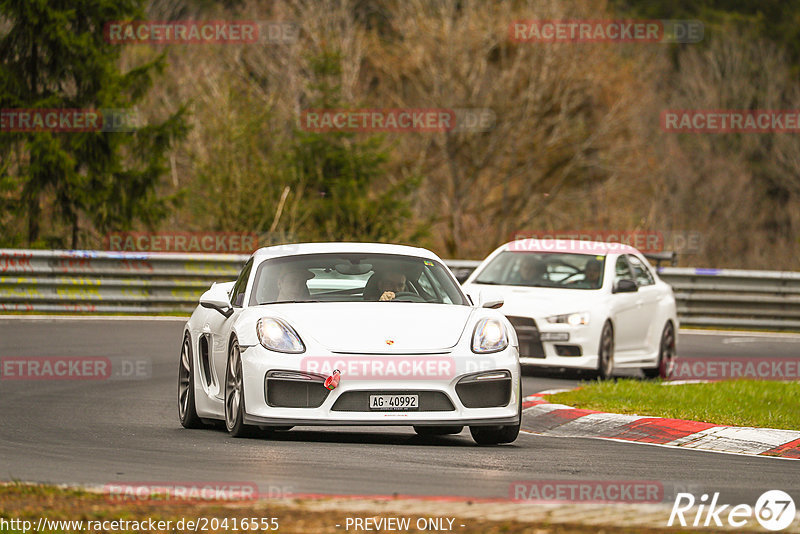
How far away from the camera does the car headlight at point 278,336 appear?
9.44 metres

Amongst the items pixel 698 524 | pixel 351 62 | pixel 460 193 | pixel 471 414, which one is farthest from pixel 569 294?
pixel 351 62

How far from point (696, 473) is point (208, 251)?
20.4m

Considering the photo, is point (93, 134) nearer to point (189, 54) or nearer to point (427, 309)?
point (427, 309)

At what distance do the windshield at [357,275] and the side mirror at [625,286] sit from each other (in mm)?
6471

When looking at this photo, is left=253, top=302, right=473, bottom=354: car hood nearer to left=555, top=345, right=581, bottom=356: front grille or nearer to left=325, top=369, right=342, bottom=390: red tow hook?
left=325, top=369, right=342, bottom=390: red tow hook

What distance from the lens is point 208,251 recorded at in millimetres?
28297

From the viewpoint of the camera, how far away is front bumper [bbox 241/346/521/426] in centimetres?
931

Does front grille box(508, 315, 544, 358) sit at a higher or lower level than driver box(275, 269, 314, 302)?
lower

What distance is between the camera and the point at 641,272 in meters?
18.5

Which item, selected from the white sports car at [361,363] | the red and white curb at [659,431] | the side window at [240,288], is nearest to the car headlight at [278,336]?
the white sports car at [361,363]
